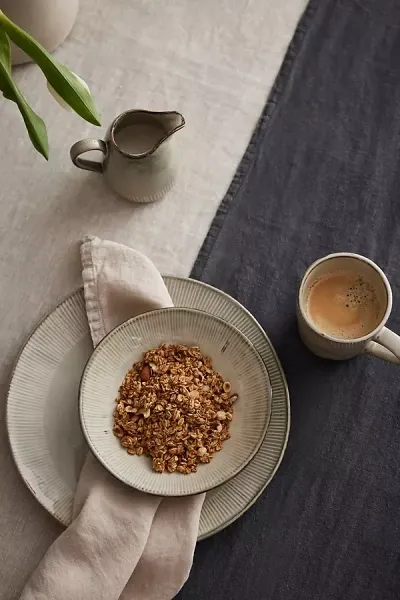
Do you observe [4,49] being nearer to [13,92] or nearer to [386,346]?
[13,92]

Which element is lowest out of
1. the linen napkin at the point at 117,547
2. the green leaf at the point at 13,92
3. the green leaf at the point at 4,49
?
the linen napkin at the point at 117,547

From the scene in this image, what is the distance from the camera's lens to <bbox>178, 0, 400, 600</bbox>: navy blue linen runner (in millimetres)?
910

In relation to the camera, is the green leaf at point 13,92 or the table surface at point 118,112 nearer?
the green leaf at point 13,92

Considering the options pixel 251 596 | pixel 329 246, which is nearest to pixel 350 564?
pixel 251 596

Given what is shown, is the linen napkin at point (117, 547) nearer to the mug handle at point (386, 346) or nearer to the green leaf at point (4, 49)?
the mug handle at point (386, 346)

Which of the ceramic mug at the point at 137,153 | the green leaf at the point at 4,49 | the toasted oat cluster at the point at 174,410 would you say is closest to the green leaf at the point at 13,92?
the green leaf at the point at 4,49

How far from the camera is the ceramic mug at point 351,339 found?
88 centimetres

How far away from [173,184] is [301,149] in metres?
0.18

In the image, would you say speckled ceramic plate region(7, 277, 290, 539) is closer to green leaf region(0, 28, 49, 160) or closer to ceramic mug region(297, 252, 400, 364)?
ceramic mug region(297, 252, 400, 364)

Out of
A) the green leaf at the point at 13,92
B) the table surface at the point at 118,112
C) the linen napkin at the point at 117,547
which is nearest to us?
the green leaf at the point at 13,92

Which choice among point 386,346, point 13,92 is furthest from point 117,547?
point 13,92

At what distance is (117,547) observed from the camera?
846mm

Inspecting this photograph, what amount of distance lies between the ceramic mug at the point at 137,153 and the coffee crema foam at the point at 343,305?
0.23 meters

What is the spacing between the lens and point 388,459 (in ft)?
3.10
